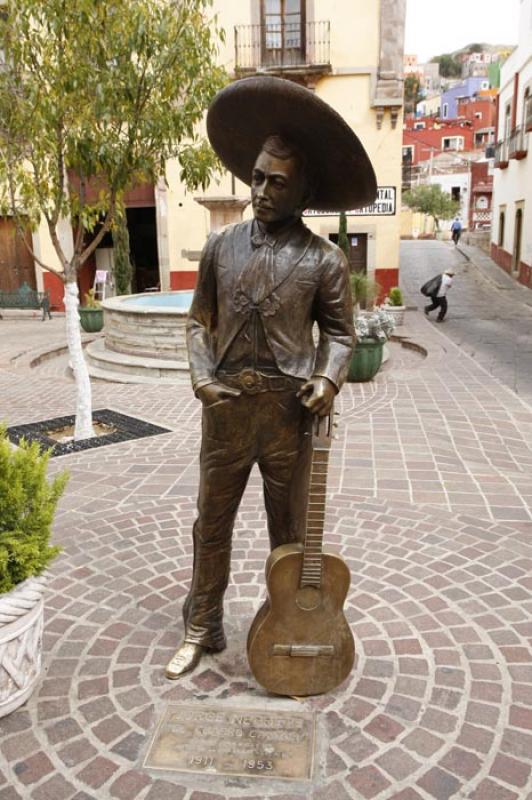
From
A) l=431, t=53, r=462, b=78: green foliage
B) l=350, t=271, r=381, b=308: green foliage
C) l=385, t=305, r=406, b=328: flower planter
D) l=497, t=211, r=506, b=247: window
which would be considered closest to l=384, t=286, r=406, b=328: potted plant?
l=385, t=305, r=406, b=328: flower planter

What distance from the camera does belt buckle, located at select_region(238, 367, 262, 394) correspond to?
8.90ft

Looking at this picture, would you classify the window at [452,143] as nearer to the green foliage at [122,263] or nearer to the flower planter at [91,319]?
the green foliage at [122,263]

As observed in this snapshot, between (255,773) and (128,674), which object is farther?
(128,674)

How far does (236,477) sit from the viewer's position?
2.90m

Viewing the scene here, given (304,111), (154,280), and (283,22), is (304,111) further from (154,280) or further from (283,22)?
(154,280)

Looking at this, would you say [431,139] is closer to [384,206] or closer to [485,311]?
[384,206]

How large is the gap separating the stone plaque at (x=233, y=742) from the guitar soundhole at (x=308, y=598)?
44 centimetres

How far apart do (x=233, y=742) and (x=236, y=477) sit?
3.42 ft

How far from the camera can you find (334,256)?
108 inches

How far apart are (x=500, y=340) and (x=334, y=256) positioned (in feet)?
37.1

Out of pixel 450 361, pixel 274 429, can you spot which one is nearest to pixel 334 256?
pixel 274 429

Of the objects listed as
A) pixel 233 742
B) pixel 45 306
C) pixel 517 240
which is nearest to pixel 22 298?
pixel 45 306

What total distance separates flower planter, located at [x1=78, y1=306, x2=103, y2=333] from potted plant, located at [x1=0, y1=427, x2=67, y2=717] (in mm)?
11728

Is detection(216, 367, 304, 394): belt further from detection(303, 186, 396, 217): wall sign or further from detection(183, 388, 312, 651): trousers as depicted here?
detection(303, 186, 396, 217): wall sign
